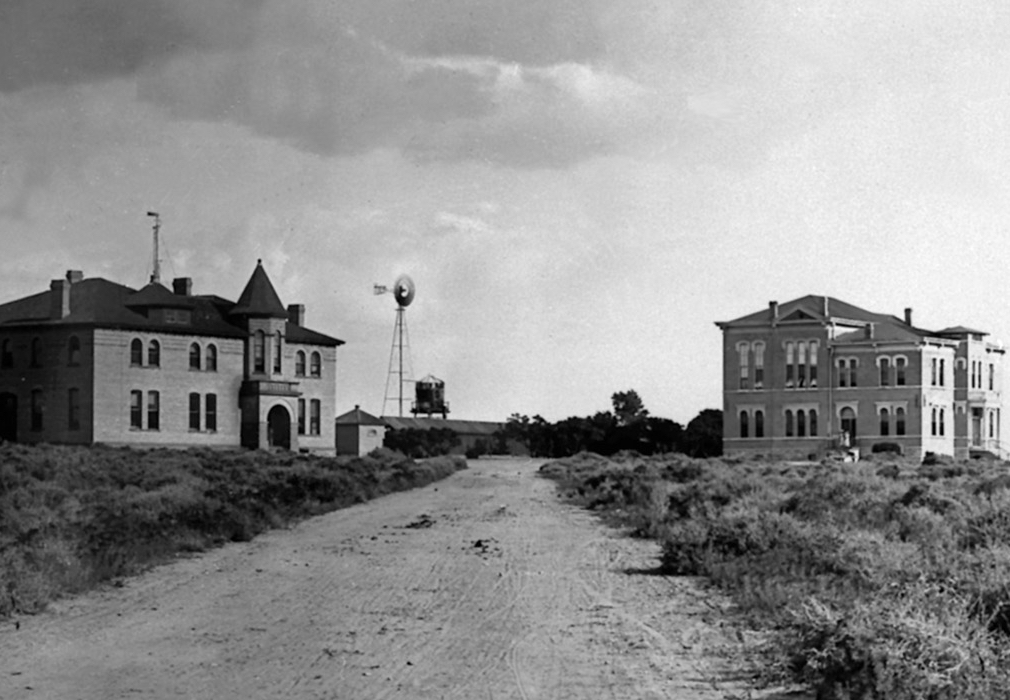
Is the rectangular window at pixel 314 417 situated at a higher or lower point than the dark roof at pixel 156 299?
lower

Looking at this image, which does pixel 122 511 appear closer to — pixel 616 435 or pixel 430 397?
pixel 616 435

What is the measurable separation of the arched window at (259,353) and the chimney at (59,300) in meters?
9.78

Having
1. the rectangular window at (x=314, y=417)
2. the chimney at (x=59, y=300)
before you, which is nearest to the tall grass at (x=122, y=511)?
the chimney at (x=59, y=300)

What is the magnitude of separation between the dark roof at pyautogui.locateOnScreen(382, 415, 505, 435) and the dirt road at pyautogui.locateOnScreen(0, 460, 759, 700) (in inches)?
3247

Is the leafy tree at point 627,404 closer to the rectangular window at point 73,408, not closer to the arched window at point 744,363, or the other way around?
the arched window at point 744,363

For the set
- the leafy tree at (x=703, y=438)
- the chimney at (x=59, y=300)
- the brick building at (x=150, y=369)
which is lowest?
the leafy tree at (x=703, y=438)

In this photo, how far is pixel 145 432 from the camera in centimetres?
6706

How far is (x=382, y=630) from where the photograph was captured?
11867 mm

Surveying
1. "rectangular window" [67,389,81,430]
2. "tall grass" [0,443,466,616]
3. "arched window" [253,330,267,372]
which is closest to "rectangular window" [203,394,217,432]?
Answer: "arched window" [253,330,267,372]

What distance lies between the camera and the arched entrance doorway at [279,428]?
7275cm

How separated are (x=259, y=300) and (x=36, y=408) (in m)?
12.9

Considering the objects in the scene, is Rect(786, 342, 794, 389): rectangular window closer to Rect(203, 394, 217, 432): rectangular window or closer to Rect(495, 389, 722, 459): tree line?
Rect(495, 389, 722, 459): tree line

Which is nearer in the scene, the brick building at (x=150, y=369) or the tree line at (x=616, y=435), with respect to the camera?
the brick building at (x=150, y=369)

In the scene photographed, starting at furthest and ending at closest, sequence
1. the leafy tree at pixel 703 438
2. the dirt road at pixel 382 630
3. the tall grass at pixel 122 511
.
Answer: the leafy tree at pixel 703 438
the tall grass at pixel 122 511
the dirt road at pixel 382 630
